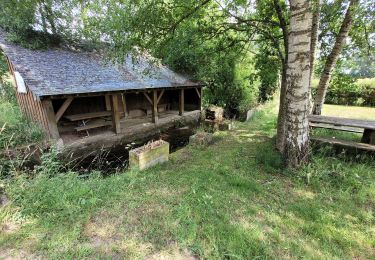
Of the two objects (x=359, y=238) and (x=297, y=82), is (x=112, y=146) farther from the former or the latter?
(x=359, y=238)

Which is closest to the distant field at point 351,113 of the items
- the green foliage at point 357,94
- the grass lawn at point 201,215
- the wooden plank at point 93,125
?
the green foliage at point 357,94

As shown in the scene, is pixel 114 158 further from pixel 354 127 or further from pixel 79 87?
pixel 354 127

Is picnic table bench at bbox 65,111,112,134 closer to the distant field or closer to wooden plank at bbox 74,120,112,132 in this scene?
wooden plank at bbox 74,120,112,132

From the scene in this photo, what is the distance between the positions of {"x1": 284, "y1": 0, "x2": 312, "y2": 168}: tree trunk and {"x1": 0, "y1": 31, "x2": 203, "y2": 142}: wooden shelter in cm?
358

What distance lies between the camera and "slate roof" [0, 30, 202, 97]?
530cm

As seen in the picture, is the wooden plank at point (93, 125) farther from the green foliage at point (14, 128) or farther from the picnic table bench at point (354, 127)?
the picnic table bench at point (354, 127)

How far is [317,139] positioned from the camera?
4.20 m

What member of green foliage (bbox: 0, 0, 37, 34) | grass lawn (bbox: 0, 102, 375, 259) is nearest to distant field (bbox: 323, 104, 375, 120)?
grass lawn (bbox: 0, 102, 375, 259)

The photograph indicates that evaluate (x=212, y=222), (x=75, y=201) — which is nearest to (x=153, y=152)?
(x=75, y=201)

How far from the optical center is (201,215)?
7.89 ft

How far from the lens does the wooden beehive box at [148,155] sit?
4.15 meters

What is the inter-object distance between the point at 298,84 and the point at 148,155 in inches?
126

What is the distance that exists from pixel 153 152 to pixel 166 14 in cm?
332

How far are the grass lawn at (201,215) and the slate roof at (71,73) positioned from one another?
334cm
